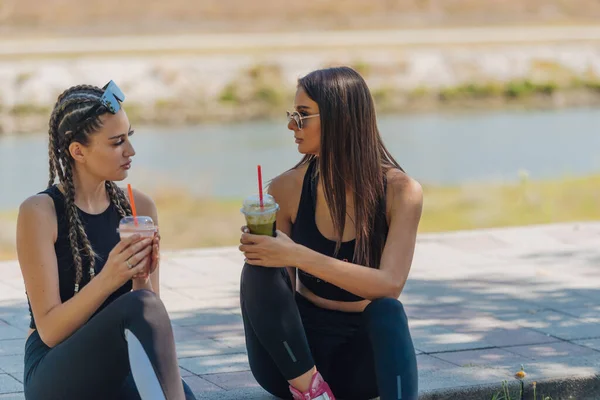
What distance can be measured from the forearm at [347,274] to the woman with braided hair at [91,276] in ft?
1.42

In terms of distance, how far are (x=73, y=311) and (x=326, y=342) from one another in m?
0.78

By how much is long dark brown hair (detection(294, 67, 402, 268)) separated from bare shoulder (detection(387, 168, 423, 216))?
28 millimetres

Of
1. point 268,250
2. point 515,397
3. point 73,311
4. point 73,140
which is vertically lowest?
point 515,397

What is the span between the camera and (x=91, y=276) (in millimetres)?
2828

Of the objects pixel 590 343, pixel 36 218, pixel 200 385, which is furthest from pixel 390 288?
pixel 590 343

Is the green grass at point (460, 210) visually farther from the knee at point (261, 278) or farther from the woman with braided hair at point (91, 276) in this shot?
the knee at point (261, 278)

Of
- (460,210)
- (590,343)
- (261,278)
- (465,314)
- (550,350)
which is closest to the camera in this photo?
(261,278)

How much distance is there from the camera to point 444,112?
23516 mm

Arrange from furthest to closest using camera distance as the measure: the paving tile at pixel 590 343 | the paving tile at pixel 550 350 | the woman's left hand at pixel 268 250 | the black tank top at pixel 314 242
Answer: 1. the paving tile at pixel 590 343
2. the paving tile at pixel 550 350
3. the black tank top at pixel 314 242
4. the woman's left hand at pixel 268 250

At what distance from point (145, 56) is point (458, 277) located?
24008mm

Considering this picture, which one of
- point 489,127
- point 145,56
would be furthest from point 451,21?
point 489,127

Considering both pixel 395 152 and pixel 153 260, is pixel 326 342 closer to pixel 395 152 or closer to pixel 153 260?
pixel 153 260

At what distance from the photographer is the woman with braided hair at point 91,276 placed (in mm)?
2654

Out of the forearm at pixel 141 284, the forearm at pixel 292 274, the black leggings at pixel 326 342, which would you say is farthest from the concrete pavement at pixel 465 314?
the forearm at pixel 141 284
